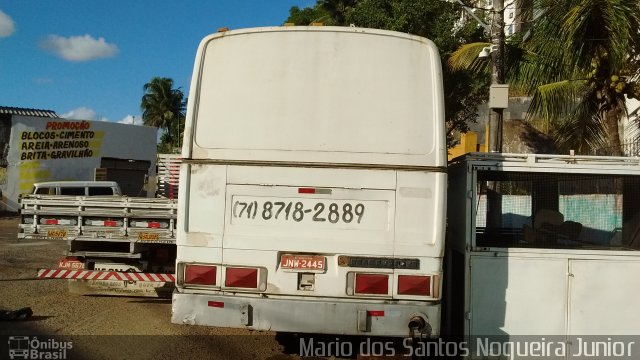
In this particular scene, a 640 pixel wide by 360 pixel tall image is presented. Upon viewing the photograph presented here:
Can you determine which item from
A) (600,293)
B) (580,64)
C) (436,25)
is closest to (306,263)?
(600,293)

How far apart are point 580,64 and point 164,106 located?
5558 centimetres

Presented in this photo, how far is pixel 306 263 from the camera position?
179 inches

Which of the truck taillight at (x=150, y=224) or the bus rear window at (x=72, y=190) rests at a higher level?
the bus rear window at (x=72, y=190)

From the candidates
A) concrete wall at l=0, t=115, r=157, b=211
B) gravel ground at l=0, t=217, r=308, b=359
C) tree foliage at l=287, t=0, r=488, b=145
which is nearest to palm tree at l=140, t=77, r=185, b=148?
concrete wall at l=0, t=115, r=157, b=211

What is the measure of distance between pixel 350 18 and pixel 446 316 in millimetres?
13984

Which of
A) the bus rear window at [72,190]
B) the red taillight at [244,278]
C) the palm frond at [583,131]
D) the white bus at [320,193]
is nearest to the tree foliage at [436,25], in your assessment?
the palm frond at [583,131]

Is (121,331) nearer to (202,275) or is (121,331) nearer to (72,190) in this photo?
(202,275)

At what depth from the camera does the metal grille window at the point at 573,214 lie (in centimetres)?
530

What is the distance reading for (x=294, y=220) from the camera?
15.1 ft

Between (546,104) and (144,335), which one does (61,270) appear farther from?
(546,104)

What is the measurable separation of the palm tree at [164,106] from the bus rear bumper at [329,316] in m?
57.0

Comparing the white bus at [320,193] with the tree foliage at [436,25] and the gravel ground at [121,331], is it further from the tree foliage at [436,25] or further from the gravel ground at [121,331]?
the tree foliage at [436,25]

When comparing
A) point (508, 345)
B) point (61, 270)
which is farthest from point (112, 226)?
point (508, 345)

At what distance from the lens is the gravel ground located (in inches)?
236
